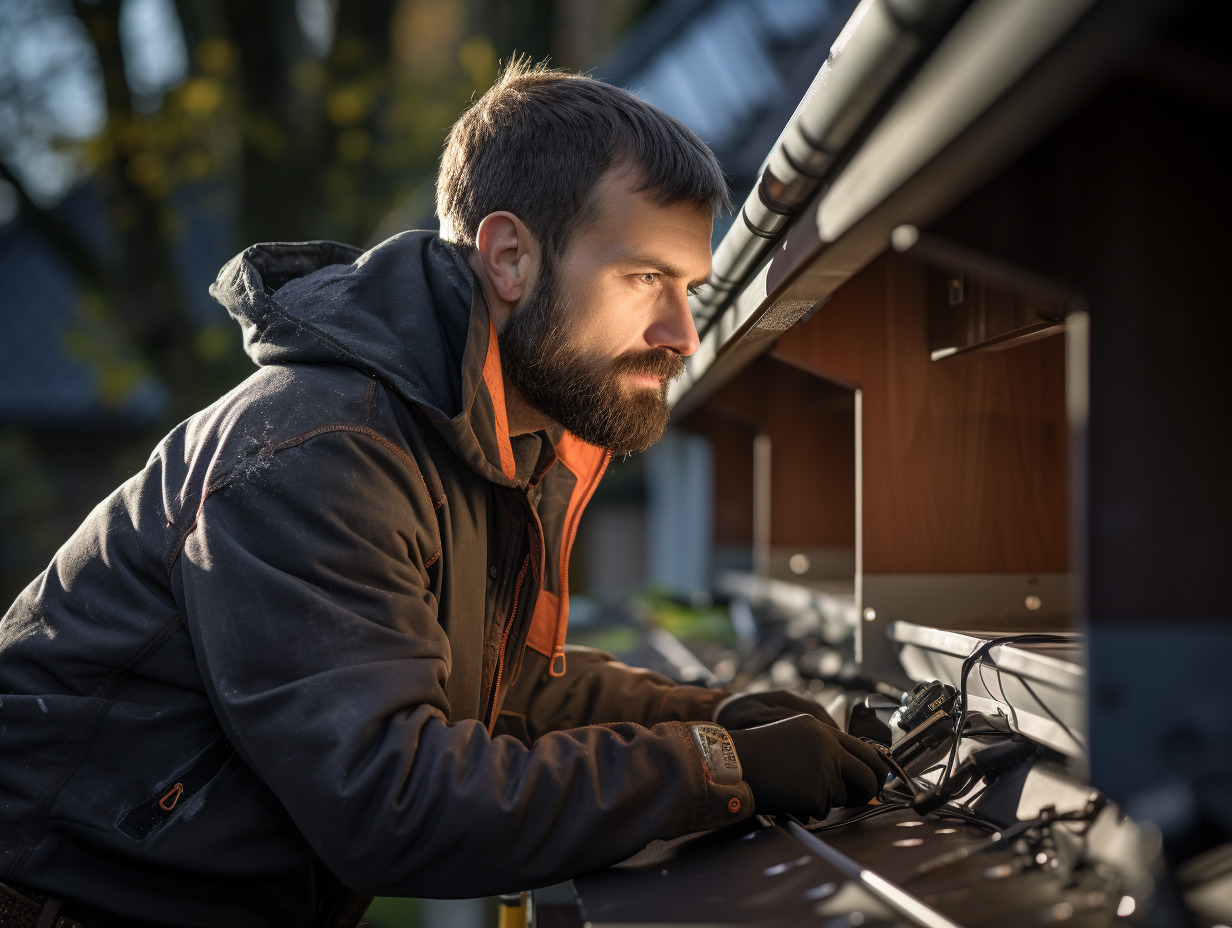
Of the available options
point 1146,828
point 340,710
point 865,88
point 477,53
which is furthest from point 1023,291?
point 477,53

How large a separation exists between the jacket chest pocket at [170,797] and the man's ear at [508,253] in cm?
79

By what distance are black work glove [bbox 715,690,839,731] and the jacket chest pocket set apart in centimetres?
71

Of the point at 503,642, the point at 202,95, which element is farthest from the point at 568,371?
the point at 202,95

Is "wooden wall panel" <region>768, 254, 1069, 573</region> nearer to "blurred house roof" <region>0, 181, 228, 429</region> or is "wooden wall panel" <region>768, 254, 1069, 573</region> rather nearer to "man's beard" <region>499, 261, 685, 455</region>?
"man's beard" <region>499, 261, 685, 455</region>

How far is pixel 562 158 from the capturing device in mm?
1646

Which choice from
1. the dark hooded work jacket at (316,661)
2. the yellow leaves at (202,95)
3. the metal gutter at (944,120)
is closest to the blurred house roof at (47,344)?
the yellow leaves at (202,95)

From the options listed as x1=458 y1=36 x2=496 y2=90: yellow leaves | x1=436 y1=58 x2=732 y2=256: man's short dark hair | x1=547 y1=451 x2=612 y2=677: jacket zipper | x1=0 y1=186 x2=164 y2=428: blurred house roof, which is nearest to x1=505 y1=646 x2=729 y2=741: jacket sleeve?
x1=547 y1=451 x2=612 y2=677: jacket zipper

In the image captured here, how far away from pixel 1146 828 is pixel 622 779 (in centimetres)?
54

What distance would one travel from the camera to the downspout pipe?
2.44ft

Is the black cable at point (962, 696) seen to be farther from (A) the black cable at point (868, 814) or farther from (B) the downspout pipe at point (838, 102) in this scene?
(B) the downspout pipe at point (838, 102)

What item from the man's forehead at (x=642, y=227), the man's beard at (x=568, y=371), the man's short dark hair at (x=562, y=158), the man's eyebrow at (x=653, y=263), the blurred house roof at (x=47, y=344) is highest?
the blurred house roof at (x=47, y=344)

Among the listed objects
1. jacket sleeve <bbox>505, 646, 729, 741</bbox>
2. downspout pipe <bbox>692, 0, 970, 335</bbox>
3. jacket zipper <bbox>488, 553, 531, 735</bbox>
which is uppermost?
downspout pipe <bbox>692, 0, 970, 335</bbox>

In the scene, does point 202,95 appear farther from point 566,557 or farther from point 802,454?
point 566,557

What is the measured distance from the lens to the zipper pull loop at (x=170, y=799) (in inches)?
51.2
